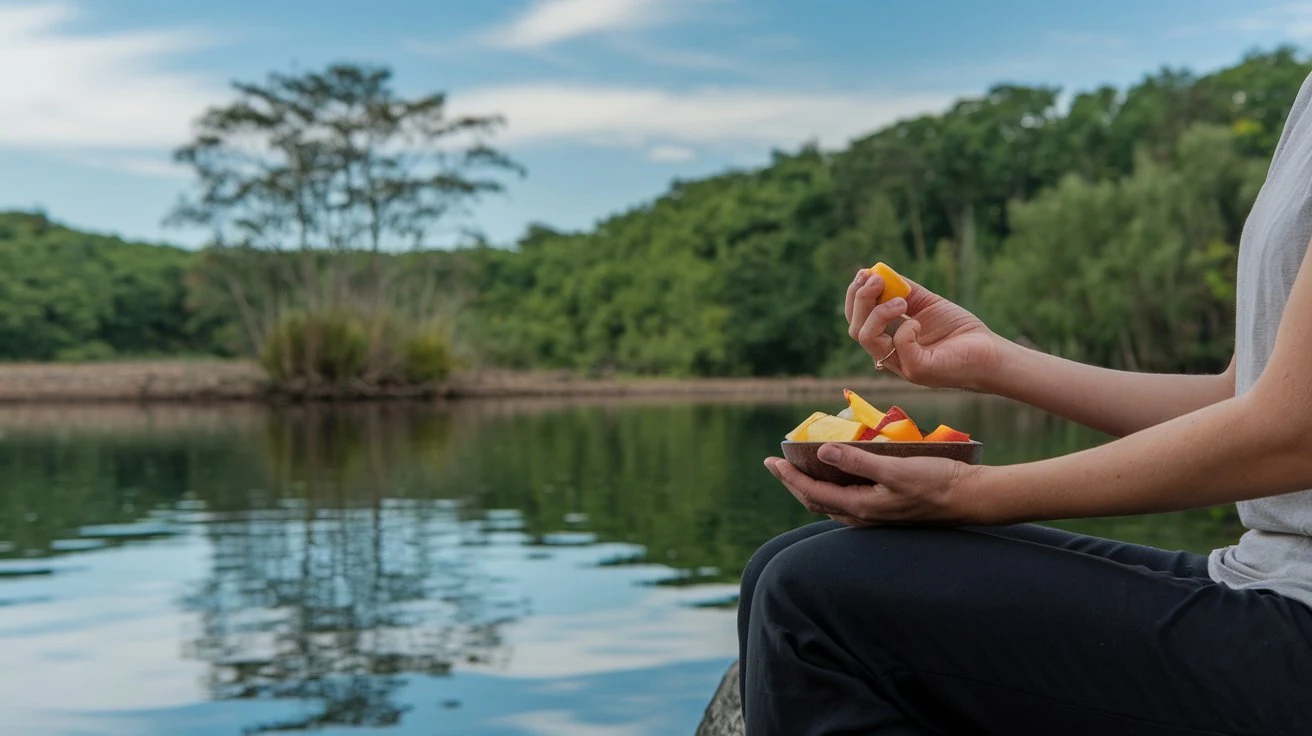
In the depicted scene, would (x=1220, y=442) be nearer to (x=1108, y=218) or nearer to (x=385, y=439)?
(x=385, y=439)

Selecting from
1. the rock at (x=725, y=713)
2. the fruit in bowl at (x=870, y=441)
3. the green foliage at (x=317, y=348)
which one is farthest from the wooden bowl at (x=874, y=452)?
the green foliage at (x=317, y=348)

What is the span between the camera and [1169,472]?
1.27 metres

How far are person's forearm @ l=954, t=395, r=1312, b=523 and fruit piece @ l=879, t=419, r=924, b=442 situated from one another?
0.27 feet

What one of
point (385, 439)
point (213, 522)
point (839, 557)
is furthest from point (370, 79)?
point (839, 557)

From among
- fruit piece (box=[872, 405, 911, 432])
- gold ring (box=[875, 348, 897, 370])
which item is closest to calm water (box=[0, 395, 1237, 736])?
gold ring (box=[875, 348, 897, 370])

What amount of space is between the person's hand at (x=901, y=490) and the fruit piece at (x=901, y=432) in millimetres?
60

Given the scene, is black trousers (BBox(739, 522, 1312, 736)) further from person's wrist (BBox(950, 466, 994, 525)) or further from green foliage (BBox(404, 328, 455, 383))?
green foliage (BBox(404, 328, 455, 383))

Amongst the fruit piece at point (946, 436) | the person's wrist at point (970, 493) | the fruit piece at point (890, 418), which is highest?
the fruit piece at point (890, 418)

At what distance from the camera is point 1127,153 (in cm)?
4091

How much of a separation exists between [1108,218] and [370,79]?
15722mm

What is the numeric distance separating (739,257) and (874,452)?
41.4m

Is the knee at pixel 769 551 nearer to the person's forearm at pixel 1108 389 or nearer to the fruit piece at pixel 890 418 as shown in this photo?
the fruit piece at pixel 890 418

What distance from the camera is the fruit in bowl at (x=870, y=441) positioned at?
1.34 metres

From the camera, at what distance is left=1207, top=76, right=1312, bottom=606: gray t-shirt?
4.13 ft
